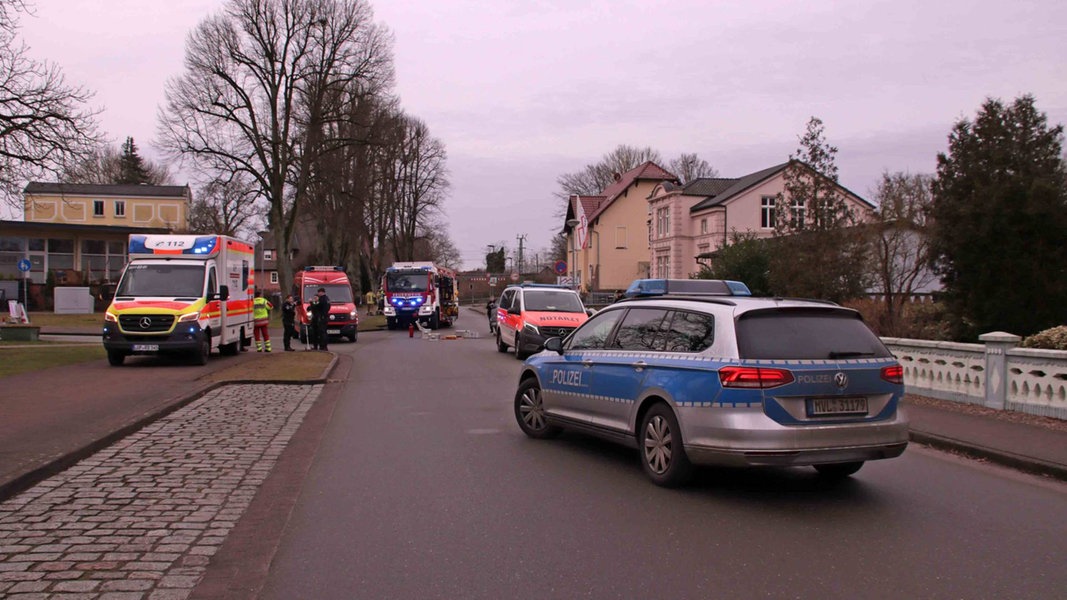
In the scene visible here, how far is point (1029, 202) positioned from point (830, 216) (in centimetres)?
472

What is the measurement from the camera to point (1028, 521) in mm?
6230

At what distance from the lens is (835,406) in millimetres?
6621

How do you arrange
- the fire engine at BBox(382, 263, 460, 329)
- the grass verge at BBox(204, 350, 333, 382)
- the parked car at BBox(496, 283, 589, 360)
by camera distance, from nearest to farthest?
the grass verge at BBox(204, 350, 333, 382)
the parked car at BBox(496, 283, 589, 360)
the fire engine at BBox(382, 263, 460, 329)

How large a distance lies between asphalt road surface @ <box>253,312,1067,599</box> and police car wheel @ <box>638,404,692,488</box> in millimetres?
136

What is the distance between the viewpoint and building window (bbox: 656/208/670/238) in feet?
186

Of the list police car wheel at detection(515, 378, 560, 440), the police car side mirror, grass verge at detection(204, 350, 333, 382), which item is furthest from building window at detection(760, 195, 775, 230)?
the police car side mirror

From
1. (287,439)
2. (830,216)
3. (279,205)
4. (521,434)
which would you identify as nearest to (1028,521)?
(521,434)

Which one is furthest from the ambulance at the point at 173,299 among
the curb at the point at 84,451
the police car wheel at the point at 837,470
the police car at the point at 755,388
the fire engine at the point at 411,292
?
the fire engine at the point at 411,292

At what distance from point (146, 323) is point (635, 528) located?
14.6m

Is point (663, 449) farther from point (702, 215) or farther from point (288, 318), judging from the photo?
point (702, 215)

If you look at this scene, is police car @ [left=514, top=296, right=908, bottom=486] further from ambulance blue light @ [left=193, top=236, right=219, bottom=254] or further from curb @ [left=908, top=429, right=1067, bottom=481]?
ambulance blue light @ [left=193, top=236, right=219, bottom=254]

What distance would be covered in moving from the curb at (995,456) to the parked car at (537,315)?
1058 cm

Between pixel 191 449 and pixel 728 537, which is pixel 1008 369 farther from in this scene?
pixel 191 449

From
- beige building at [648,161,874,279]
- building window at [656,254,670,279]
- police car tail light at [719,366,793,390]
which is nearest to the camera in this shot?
police car tail light at [719,366,793,390]
